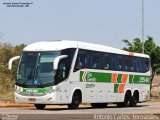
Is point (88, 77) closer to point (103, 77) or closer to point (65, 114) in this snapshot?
point (103, 77)

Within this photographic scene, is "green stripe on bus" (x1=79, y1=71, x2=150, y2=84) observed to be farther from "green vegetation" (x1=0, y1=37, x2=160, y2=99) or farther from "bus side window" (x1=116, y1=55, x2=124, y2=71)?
"green vegetation" (x1=0, y1=37, x2=160, y2=99)

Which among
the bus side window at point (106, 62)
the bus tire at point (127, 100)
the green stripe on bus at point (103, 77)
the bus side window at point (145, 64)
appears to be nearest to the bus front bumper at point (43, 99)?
the green stripe on bus at point (103, 77)

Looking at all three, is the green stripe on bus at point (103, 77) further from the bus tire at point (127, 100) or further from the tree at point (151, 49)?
the tree at point (151, 49)

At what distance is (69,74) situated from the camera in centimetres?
2614

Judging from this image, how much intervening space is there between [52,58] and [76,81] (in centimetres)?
205

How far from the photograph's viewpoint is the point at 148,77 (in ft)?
118

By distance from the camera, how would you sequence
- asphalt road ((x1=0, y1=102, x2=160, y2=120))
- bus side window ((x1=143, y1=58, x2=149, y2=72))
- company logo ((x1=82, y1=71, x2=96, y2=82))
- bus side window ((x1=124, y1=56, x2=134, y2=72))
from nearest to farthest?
asphalt road ((x1=0, y1=102, x2=160, y2=120)), company logo ((x1=82, y1=71, x2=96, y2=82)), bus side window ((x1=124, y1=56, x2=134, y2=72)), bus side window ((x1=143, y1=58, x2=149, y2=72))

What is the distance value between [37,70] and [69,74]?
5.30ft

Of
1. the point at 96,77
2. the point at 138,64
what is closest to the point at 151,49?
the point at 138,64

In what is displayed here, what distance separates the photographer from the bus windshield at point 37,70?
2541 cm

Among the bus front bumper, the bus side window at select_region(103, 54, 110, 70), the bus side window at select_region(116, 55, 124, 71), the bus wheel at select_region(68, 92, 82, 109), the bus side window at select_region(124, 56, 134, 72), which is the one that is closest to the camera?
the bus front bumper

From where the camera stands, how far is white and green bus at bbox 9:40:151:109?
25422mm

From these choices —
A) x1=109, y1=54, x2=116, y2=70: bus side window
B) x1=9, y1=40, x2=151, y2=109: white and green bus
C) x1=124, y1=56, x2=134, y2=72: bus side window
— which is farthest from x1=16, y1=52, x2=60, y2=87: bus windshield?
x1=124, y1=56, x2=134, y2=72: bus side window

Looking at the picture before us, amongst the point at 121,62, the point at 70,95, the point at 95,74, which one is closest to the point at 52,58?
the point at 70,95
